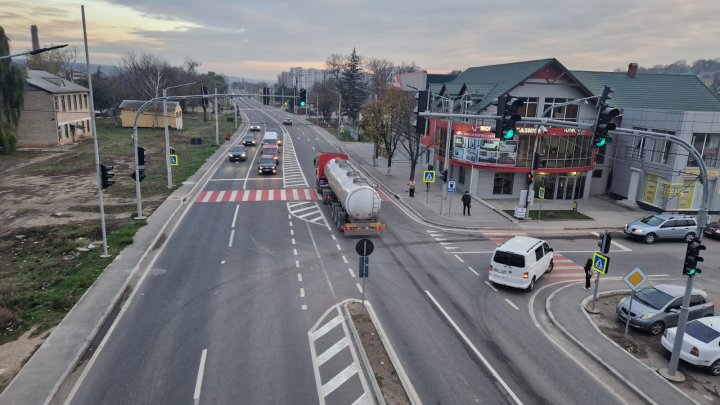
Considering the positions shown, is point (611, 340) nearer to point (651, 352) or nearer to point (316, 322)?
point (651, 352)

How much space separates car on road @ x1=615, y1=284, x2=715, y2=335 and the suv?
10345 millimetres

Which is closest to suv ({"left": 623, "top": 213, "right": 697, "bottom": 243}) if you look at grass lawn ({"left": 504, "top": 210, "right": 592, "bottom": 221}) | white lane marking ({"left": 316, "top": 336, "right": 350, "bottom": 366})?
grass lawn ({"left": 504, "top": 210, "right": 592, "bottom": 221})

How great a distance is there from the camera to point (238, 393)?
11.3m

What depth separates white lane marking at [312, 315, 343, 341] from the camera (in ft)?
47.0

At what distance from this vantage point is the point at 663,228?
1043 inches

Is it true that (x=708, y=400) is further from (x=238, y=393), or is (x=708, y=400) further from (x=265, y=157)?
(x=265, y=157)

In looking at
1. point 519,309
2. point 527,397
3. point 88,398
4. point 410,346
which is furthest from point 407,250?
point 88,398

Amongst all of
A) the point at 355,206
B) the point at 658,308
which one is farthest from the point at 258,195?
the point at 658,308

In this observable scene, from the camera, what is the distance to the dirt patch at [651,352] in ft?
41.7

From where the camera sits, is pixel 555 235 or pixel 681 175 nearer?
pixel 555 235

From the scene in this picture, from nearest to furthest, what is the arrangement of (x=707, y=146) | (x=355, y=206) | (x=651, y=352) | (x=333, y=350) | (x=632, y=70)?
1. (x=333, y=350)
2. (x=651, y=352)
3. (x=355, y=206)
4. (x=707, y=146)
5. (x=632, y=70)

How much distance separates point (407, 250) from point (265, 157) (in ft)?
81.6

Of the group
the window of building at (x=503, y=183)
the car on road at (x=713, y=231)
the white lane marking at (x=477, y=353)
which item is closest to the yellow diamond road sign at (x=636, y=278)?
the white lane marking at (x=477, y=353)

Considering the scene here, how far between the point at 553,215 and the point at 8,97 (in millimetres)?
56944
